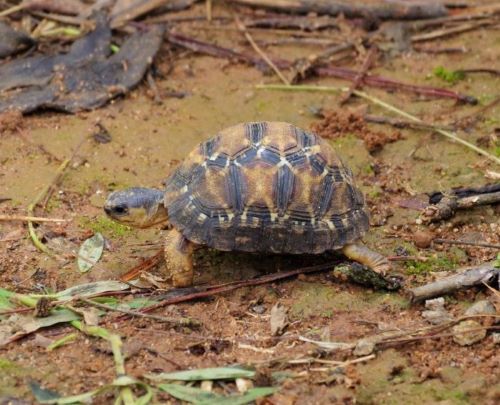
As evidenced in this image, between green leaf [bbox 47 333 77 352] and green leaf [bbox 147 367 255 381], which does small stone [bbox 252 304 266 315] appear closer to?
green leaf [bbox 147 367 255 381]

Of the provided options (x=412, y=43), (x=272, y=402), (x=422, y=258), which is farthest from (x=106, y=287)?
(x=412, y=43)

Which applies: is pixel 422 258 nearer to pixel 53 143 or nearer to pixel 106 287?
pixel 106 287

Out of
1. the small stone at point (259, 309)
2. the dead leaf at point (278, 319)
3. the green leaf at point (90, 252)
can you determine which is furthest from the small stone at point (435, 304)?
the green leaf at point (90, 252)

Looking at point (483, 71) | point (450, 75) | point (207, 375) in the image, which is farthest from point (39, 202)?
point (483, 71)

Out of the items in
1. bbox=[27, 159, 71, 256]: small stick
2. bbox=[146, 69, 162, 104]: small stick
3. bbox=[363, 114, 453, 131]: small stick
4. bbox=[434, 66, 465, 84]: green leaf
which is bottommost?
bbox=[27, 159, 71, 256]: small stick

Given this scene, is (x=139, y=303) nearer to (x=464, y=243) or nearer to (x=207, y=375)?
(x=207, y=375)

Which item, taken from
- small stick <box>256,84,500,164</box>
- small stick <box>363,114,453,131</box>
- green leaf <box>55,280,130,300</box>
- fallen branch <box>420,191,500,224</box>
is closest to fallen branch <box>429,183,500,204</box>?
fallen branch <box>420,191,500,224</box>
